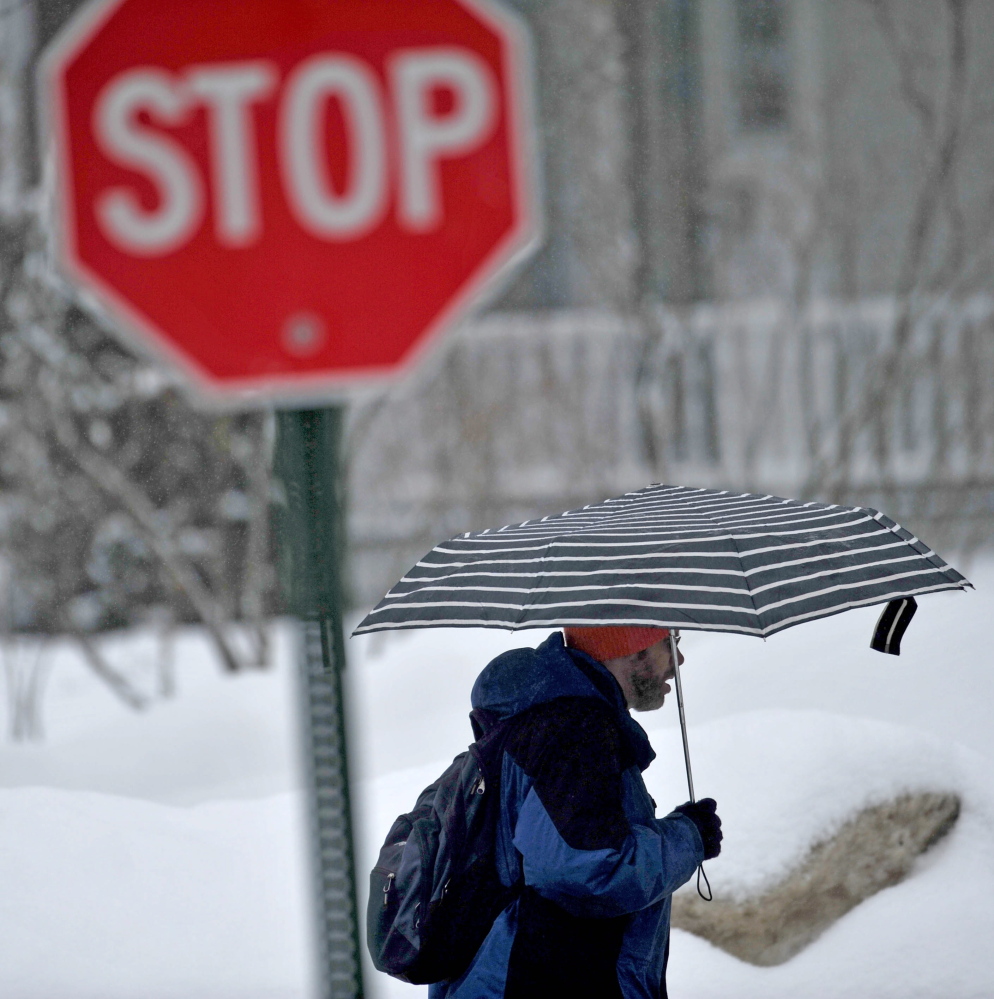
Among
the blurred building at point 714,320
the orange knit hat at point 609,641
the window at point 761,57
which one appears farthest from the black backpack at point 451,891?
the window at point 761,57

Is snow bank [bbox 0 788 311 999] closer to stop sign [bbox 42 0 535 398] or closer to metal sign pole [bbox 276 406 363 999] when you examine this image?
metal sign pole [bbox 276 406 363 999]

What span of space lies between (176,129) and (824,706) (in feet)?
12.7

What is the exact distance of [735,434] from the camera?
7.79 metres

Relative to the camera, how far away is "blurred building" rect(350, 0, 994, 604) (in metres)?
7.20

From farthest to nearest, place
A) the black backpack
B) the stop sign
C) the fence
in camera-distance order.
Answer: the fence → the black backpack → the stop sign

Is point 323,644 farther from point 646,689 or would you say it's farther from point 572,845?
point 646,689

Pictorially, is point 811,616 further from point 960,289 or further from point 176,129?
point 960,289

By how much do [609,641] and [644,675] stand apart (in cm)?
10

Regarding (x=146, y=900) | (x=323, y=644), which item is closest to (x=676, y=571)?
(x=323, y=644)

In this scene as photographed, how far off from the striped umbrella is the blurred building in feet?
13.6

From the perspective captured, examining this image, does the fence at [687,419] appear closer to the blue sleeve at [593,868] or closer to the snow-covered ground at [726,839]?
the snow-covered ground at [726,839]

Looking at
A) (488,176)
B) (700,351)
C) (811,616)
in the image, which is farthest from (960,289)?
(488,176)

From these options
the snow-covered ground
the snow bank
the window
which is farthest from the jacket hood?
the window

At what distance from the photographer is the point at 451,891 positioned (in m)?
2.27
